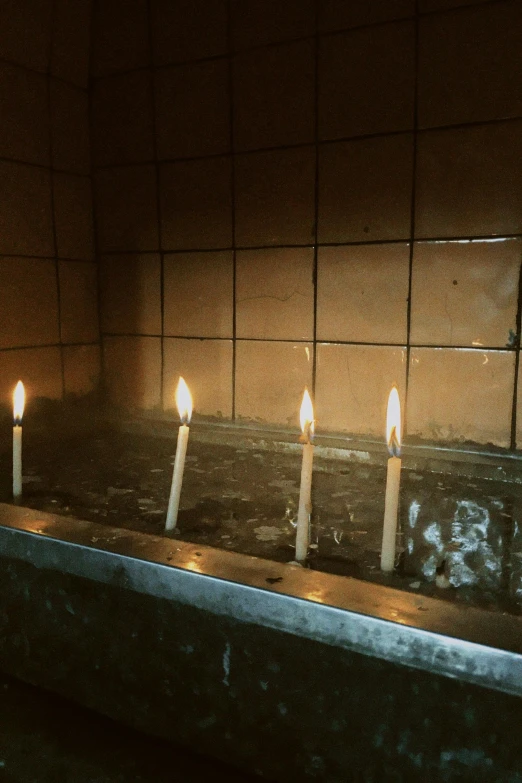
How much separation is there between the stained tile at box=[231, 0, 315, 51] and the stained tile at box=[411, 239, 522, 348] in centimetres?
58

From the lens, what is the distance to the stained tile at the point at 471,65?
1104 millimetres

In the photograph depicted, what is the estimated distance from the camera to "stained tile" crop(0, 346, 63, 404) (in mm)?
1432

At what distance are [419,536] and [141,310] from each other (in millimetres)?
1031

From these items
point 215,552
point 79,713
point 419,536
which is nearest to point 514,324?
point 419,536

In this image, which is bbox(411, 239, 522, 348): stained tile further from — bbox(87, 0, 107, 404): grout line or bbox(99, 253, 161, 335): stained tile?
bbox(87, 0, 107, 404): grout line

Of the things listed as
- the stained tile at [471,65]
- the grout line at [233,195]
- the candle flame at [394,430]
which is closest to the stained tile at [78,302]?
the grout line at [233,195]

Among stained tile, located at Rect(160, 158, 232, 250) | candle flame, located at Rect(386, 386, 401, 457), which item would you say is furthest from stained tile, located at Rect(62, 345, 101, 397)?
candle flame, located at Rect(386, 386, 401, 457)

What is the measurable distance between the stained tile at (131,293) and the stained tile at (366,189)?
500 millimetres

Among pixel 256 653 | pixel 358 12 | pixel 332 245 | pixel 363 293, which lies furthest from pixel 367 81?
pixel 256 653

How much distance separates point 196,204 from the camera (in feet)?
4.81

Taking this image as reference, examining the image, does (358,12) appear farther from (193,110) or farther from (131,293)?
(131,293)

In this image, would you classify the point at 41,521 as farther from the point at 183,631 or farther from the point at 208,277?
the point at 208,277

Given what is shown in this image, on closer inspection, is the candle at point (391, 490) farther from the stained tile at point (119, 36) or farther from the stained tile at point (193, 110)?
the stained tile at point (119, 36)

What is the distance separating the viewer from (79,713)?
0.85 metres
